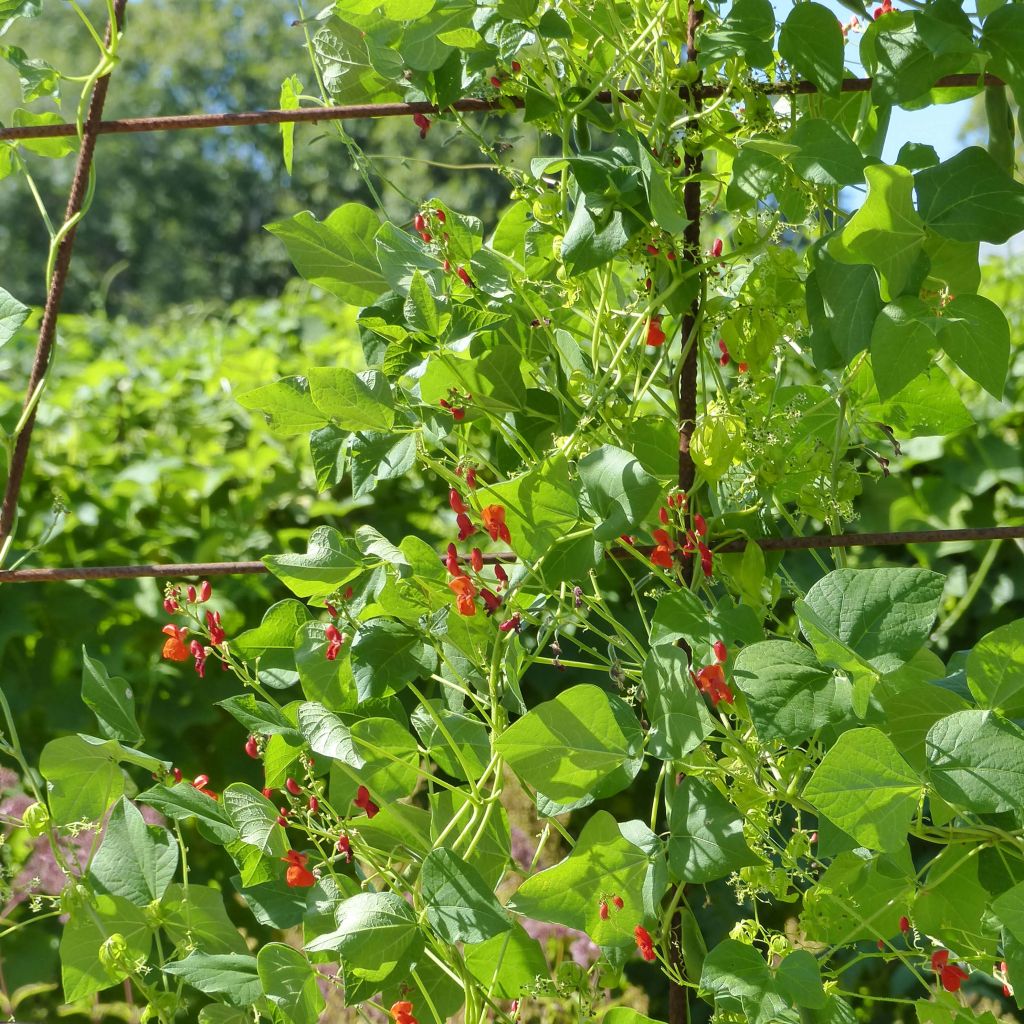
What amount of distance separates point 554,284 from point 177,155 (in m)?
35.1

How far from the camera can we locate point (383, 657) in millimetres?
987

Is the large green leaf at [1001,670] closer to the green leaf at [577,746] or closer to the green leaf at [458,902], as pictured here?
the green leaf at [577,746]

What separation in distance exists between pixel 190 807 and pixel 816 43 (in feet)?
2.71

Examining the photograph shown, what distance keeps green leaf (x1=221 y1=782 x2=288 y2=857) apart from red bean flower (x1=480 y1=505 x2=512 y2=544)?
322mm

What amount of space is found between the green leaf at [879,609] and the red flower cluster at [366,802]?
1.43 feet

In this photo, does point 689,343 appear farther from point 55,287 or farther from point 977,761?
point 55,287

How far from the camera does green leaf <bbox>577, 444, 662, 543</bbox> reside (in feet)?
2.85

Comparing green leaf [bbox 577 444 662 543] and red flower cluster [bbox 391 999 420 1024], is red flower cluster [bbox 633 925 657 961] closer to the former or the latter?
red flower cluster [bbox 391 999 420 1024]

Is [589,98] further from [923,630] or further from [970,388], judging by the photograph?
[970,388]

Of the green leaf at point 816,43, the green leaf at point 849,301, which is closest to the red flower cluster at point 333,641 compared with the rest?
the green leaf at point 849,301

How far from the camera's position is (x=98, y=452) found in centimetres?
264

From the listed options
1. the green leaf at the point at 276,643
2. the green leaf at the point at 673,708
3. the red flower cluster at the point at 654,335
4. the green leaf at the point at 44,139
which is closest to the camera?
the green leaf at the point at 673,708

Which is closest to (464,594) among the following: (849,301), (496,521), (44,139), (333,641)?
(496,521)

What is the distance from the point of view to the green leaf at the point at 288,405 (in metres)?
0.99
